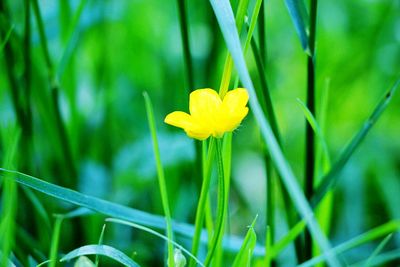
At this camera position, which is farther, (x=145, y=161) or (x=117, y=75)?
(x=117, y=75)

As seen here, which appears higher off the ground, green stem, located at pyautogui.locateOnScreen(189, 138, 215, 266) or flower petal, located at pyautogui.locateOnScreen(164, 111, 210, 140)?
flower petal, located at pyautogui.locateOnScreen(164, 111, 210, 140)

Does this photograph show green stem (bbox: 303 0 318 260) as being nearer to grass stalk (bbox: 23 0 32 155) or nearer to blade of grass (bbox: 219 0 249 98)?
blade of grass (bbox: 219 0 249 98)

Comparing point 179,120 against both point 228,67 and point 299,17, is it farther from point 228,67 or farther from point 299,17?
point 299,17


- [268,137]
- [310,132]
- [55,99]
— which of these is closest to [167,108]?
[55,99]

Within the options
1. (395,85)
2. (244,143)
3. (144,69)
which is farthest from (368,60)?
(395,85)

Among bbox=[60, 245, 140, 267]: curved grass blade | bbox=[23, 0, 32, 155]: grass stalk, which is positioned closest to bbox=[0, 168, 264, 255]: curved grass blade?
bbox=[60, 245, 140, 267]: curved grass blade

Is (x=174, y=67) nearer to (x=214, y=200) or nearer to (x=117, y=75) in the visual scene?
(x=117, y=75)

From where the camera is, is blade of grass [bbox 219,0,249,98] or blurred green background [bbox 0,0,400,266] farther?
blurred green background [bbox 0,0,400,266]
